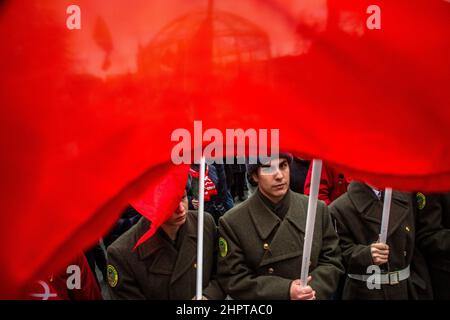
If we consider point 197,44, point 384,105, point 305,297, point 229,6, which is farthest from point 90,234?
point 305,297

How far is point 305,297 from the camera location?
240 cm

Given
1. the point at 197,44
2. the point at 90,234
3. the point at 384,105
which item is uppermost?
the point at 197,44

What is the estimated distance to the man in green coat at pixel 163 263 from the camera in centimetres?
248

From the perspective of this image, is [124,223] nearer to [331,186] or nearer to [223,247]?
[223,247]

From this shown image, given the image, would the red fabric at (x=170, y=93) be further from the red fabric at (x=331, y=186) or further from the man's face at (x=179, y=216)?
the red fabric at (x=331, y=186)

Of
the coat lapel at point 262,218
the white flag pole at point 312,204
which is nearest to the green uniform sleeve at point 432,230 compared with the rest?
the coat lapel at point 262,218

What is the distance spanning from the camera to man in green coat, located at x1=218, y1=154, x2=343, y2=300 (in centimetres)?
250

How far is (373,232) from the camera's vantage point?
3000 millimetres

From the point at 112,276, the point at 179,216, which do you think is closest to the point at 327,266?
the point at 179,216

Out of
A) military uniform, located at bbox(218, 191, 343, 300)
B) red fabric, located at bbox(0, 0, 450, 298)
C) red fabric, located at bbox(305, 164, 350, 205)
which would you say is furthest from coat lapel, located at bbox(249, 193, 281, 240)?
red fabric, located at bbox(0, 0, 450, 298)

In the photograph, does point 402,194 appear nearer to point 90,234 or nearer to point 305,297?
point 305,297

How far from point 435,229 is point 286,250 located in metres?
0.95

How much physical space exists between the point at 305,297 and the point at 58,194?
1.14 metres

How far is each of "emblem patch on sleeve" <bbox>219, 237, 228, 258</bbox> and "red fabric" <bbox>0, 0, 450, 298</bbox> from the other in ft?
3.04
